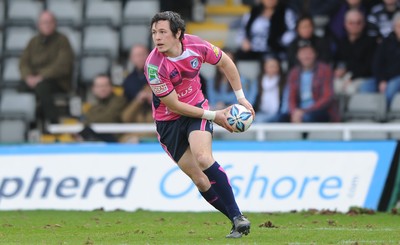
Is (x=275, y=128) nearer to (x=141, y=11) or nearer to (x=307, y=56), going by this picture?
(x=307, y=56)

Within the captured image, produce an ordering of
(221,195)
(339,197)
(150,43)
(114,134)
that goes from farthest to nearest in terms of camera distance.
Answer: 1. (150,43)
2. (114,134)
3. (339,197)
4. (221,195)

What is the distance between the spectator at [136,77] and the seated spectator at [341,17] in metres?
2.94

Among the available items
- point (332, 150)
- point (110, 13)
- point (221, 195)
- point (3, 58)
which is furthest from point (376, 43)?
point (221, 195)

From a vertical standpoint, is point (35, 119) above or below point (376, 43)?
below

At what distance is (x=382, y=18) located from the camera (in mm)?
17188

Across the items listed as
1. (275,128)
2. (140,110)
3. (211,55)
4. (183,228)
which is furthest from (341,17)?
(211,55)

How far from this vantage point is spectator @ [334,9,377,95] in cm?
1662

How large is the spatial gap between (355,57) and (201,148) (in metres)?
7.47

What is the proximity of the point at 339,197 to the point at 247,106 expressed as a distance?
166 inches

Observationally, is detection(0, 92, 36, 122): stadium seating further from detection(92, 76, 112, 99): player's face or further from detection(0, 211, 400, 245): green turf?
detection(0, 211, 400, 245): green turf

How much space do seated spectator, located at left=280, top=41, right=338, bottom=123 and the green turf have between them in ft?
9.56

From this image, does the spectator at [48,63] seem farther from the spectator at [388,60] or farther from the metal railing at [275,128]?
the spectator at [388,60]

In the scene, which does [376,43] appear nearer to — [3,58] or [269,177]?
[269,177]

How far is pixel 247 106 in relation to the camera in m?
9.95
